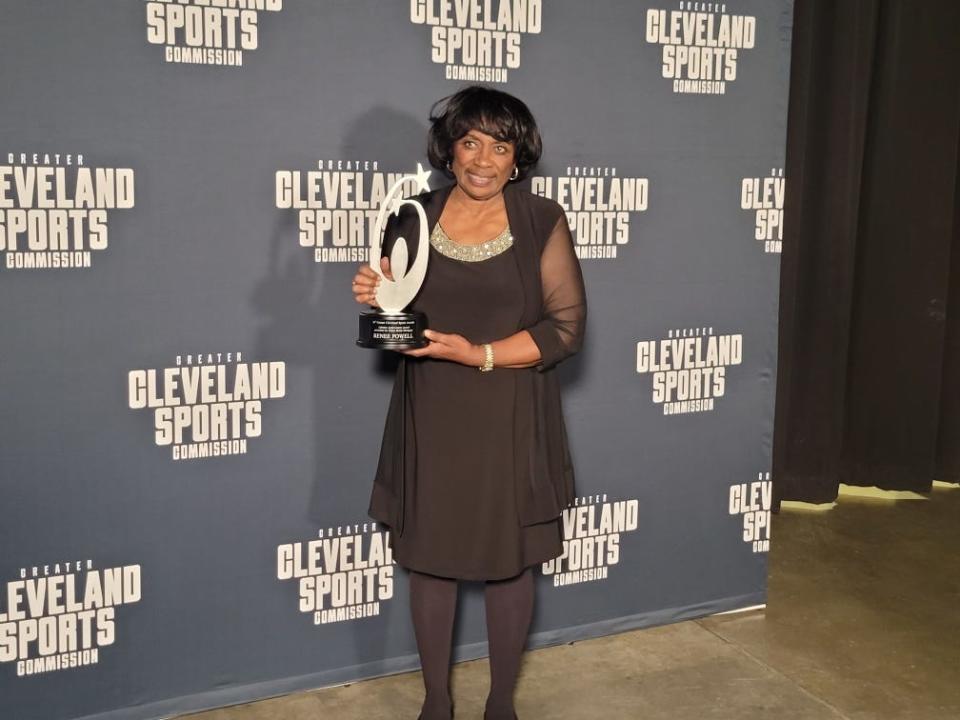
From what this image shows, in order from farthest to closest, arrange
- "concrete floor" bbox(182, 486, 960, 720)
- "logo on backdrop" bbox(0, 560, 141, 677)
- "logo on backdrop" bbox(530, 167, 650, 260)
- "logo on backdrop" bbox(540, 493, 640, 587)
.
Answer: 1. "logo on backdrop" bbox(540, 493, 640, 587)
2. "logo on backdrop" bbox(530, 167, 650, 260)
3. "concrete floor" bbox(182, 486, 960, 720)
4. "logo on backdrop" bbox(0, 560, 141, 677)

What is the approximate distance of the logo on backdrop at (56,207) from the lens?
2.45 meters

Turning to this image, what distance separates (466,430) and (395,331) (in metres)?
0.28

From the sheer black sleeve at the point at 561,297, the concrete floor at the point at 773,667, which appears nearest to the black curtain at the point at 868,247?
the concrete floor at the point at 773,667

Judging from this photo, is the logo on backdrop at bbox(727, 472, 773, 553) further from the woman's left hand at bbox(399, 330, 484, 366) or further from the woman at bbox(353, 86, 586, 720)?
the woman's left hand at bbox(399, 330, 484, 366)

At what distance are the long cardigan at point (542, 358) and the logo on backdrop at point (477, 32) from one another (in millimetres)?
469

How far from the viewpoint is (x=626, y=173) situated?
314cm

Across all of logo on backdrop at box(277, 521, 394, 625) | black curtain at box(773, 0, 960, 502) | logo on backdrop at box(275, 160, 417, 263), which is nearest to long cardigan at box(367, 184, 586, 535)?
logo on backdrop at box(275, 160, 417, 263)

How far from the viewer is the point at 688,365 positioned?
3.32m

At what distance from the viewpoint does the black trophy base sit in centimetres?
235

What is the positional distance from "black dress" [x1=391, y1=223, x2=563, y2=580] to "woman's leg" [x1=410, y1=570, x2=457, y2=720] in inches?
3.8

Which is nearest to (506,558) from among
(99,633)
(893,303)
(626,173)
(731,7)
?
(99,633)

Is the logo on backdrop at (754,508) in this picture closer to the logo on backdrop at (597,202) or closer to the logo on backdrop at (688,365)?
the logo on backdrop at (688,365)

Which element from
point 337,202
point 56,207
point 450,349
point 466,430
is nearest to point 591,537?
point 466,430

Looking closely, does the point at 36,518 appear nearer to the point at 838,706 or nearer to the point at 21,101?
the point at 21,101
